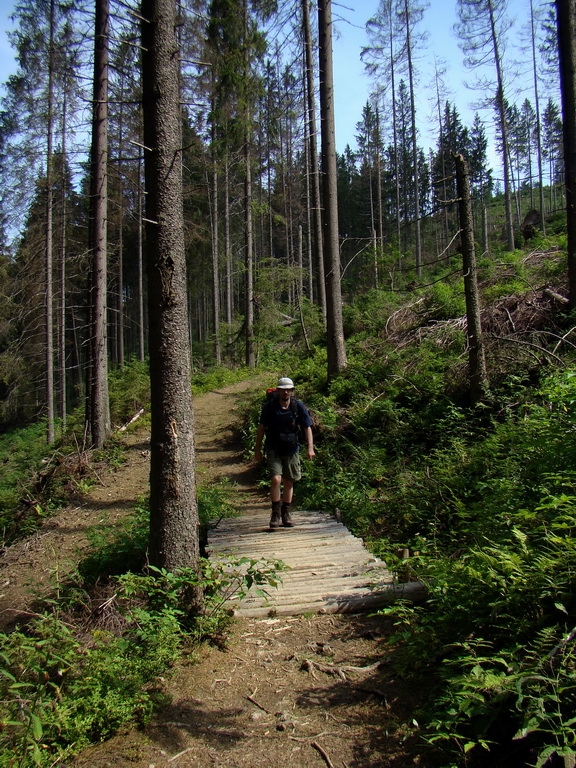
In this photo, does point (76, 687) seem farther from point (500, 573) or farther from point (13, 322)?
point (13, 322)

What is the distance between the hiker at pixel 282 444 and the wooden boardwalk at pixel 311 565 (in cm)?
35

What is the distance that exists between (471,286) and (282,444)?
13.5 feet

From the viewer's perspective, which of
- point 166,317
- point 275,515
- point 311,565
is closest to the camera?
point 166,317

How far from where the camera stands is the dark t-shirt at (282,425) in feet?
22.5

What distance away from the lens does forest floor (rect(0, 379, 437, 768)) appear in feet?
9.78

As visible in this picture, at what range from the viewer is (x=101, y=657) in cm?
370

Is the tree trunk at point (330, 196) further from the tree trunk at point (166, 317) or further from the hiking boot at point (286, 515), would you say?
the tree trunk at point (166, 317)

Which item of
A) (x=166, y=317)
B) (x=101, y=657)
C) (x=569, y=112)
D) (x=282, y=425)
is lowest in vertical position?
(x=101, y=657)

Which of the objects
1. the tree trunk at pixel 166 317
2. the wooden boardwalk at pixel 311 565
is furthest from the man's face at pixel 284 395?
the tree trunk at pixel 166 317

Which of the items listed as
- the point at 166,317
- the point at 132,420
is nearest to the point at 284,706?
the point at 166,317

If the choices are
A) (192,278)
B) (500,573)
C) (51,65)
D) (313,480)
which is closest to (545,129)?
(192,278)

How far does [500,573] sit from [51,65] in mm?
19305

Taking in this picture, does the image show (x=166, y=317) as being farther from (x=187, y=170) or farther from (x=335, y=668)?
(x=187, y=170)

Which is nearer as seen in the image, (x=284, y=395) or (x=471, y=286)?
(x=284, y=395)
